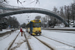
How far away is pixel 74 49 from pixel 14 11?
41.1m

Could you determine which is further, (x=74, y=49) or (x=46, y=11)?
(x=46, y=11)

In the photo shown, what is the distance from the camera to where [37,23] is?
2123cm

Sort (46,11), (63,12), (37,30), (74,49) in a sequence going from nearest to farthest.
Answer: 1. (74,49)
2. (37,30)
3. (46,11)
4. (63,12)

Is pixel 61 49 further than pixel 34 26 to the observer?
No

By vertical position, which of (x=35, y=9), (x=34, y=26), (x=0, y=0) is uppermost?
(x=35, y=9)

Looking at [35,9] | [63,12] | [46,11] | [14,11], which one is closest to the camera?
[14,11]

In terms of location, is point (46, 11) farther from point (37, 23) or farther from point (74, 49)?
point (74, 49)

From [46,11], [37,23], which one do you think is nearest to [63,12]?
[46,11]

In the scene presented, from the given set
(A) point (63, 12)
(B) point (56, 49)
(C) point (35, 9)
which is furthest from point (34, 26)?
(A) point (63, 12)

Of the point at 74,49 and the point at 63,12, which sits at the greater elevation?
the point at 63,12

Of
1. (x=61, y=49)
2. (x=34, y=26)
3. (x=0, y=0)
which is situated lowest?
(x=61, y=49)

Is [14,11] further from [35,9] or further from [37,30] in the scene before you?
[37,30]

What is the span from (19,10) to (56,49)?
42094 millimetres

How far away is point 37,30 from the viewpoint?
20641 millimetres
